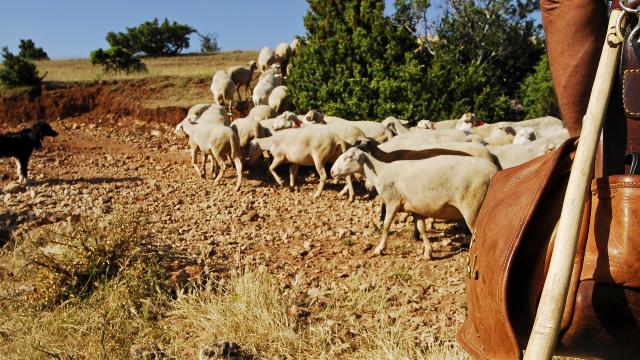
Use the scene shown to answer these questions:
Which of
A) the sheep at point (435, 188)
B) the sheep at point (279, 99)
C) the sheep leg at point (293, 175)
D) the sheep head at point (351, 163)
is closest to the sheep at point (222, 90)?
the sheep at point (279, 99)

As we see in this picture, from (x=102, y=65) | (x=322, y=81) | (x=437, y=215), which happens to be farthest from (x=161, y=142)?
(x=102, y=65)

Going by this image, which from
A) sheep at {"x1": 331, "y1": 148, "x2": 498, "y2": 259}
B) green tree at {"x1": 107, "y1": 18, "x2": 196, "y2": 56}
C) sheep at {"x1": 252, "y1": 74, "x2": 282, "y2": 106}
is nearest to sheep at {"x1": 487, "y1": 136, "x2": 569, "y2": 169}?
sheep at {"x1": 331, "y1": 148, "x2": 498, "y2": 259}

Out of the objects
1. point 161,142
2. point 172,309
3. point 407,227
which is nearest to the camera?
point 172,309

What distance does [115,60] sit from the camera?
101 ft

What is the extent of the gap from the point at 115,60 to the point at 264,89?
15.3m

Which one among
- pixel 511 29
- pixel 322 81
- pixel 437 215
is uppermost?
pixel 511 29

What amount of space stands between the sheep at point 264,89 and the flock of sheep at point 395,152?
3.09 m

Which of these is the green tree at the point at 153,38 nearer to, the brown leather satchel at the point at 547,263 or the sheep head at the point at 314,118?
the sheep head at the point at 314,118

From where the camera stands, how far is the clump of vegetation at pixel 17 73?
21.9 m

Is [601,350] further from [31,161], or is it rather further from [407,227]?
[31,161]

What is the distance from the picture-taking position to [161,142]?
653 inches

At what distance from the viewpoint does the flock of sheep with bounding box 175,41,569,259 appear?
6.40 meters

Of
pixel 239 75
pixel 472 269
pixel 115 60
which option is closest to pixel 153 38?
pixel 115 60

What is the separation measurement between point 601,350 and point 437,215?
5443mm
